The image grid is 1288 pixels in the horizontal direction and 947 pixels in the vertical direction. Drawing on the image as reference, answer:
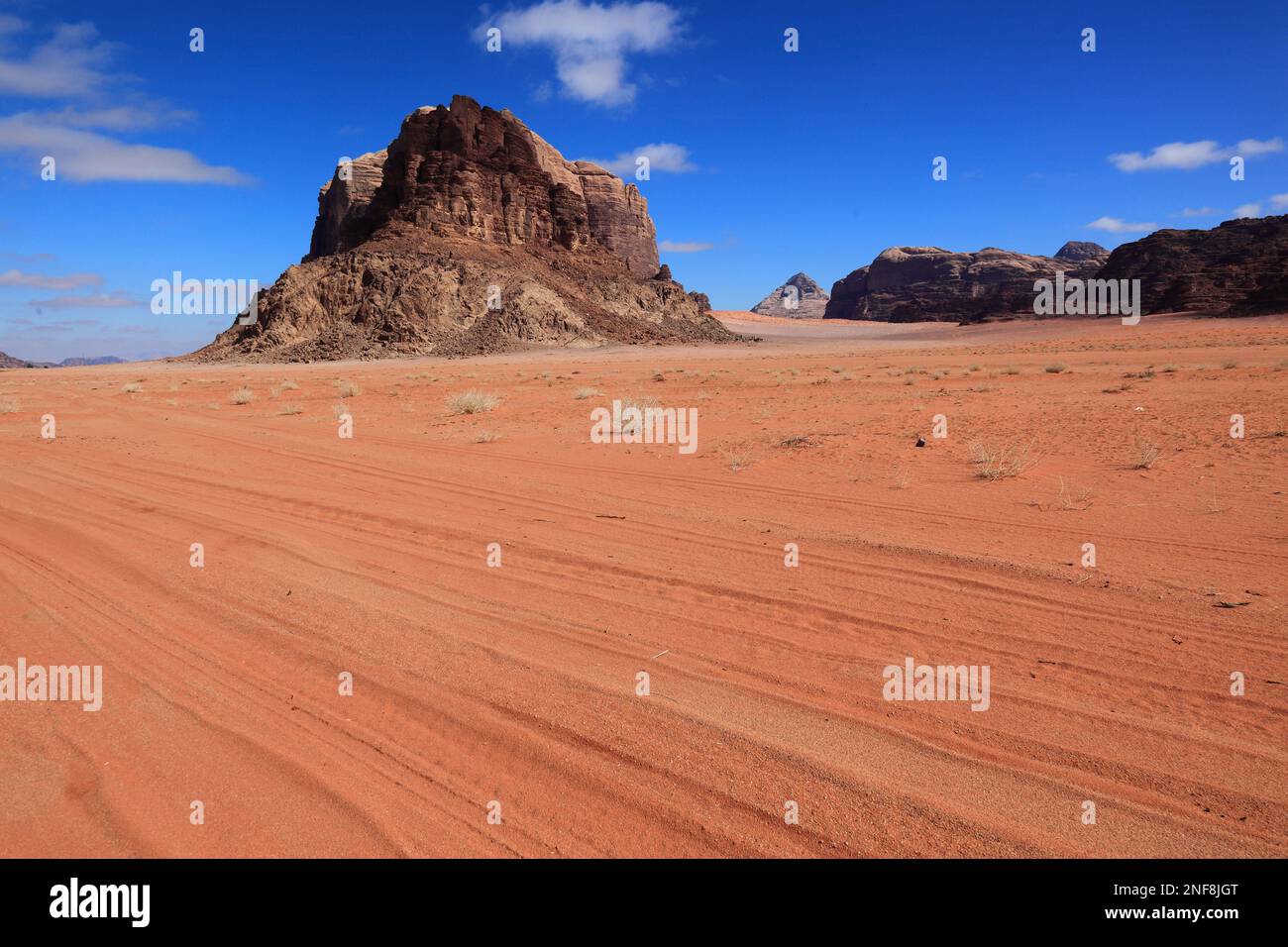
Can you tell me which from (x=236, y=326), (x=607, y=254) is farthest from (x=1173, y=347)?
(x=236, y=326)

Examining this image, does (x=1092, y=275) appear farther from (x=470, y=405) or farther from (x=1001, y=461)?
(x=1001, y=461)

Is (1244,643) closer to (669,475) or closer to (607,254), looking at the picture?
(669,475)

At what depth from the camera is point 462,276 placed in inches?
2601

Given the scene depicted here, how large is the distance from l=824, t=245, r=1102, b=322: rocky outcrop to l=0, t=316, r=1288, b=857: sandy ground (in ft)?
430

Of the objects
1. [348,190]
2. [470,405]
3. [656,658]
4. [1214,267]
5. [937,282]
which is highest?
[348,190]

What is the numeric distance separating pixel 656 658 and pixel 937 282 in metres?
178

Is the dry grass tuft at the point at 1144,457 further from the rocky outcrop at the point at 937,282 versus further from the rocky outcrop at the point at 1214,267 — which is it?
the rocky outcrop at the point at 937,282

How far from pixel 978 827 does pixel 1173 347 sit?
4231 cm

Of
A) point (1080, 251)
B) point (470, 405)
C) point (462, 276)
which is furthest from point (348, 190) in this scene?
point (1080, 251)

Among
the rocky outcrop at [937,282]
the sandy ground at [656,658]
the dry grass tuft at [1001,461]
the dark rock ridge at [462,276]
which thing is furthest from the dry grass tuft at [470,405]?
the rocky outcrop at [937,282]

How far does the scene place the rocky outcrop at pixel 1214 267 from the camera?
256ft

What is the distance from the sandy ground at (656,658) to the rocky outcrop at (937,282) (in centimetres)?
13114
